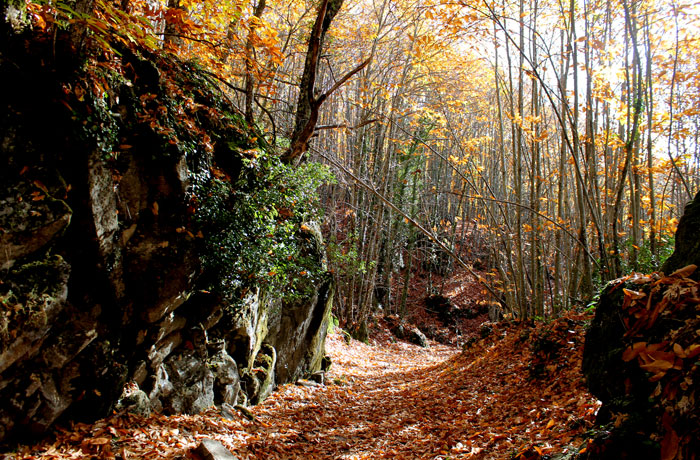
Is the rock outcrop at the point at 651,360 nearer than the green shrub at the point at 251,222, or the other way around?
the rock outcrop at the point at 651,360

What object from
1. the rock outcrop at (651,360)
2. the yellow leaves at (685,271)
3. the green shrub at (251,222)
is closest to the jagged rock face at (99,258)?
the green shrub at (251,222)

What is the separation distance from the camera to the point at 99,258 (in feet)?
9.95

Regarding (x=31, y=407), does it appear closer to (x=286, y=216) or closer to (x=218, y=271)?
(x=218, y=271)

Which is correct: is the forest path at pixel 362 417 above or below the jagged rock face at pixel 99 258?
below

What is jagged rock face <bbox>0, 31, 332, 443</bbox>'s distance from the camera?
2.53m

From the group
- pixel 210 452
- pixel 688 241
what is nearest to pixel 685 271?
pixel 688 241

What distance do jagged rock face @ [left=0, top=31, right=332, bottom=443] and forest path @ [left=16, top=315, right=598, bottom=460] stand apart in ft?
1.09

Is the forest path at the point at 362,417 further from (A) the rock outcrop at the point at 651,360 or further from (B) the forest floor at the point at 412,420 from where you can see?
(A) the rock outcrop at the point at 651,360

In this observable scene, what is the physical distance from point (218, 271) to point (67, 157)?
5.68 feet

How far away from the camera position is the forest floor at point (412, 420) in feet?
9.25

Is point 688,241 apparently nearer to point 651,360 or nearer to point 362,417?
point 651,360

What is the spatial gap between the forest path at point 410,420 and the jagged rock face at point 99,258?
332mm

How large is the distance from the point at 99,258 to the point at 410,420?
365 cm

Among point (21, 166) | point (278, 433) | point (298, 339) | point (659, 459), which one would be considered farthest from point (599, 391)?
point (298, 339)
